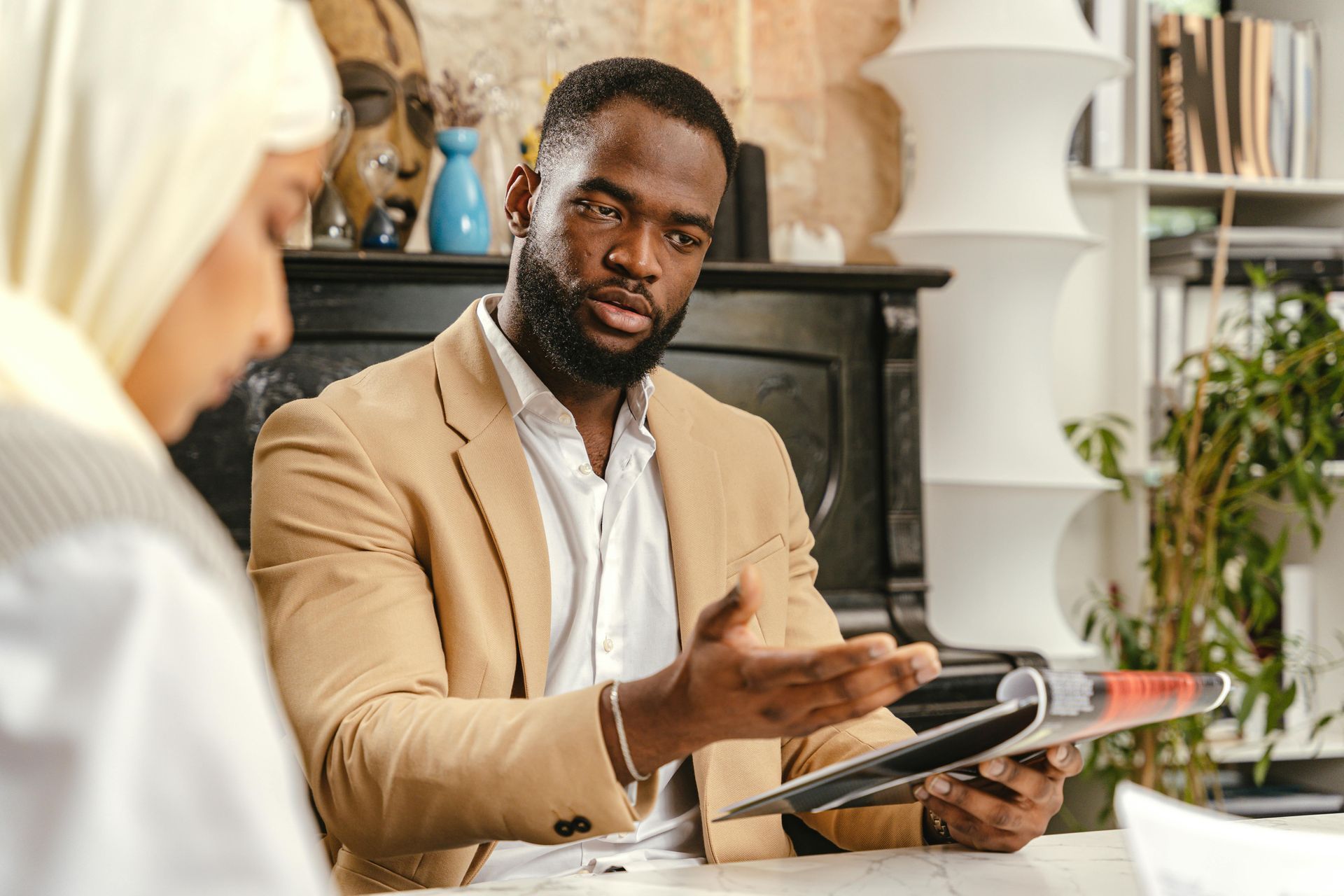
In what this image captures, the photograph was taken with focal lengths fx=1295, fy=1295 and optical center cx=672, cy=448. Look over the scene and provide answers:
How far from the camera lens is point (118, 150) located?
2.03ft

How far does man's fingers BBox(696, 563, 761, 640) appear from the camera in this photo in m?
1.01

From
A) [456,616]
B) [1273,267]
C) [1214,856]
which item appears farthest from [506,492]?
[1273,267]

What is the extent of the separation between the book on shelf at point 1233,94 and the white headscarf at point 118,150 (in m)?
3.11

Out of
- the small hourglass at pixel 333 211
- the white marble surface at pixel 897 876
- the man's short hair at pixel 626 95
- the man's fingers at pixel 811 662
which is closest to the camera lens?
the man's fingers at pixel 811 662

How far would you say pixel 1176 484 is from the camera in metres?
3.18

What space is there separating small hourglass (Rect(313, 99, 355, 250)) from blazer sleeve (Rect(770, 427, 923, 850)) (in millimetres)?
973

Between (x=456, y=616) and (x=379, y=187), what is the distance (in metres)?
1.25

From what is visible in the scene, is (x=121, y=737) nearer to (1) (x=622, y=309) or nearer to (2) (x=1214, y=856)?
(2) (x=1214, y=856)

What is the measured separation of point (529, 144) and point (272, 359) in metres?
0.68

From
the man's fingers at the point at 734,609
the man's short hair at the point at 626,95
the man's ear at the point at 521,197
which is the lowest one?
the man's fingers at the point at 734,609

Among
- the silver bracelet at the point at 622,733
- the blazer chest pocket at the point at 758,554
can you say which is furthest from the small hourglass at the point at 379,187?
the silver bracelet at the point at 622,733

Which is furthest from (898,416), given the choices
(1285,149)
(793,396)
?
(1285,149)

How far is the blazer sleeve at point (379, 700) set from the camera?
1.18 m

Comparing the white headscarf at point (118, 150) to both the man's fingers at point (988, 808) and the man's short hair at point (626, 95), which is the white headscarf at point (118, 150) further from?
the man's short hair at point (626, 95)
